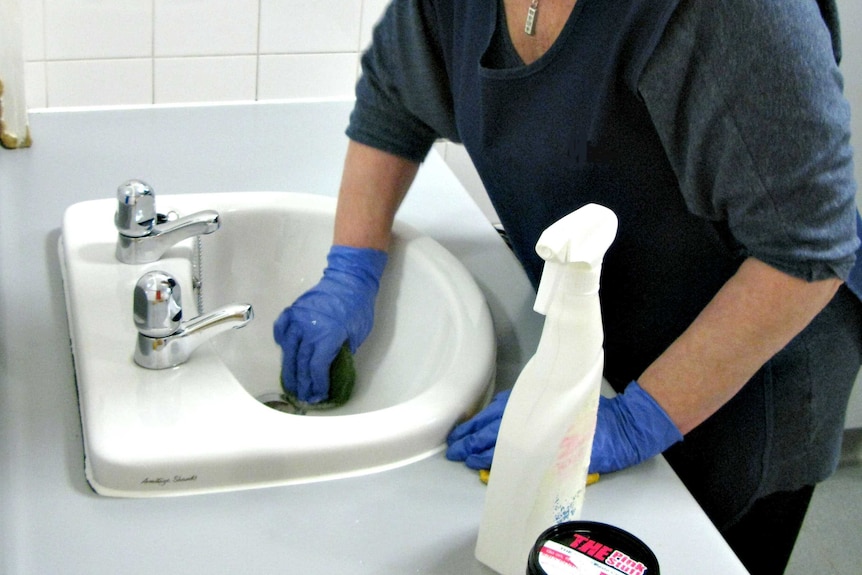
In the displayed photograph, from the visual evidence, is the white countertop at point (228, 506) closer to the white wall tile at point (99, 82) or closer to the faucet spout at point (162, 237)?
the faucet spout at point (162, 237)

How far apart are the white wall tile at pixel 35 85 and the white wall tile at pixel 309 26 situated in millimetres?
329

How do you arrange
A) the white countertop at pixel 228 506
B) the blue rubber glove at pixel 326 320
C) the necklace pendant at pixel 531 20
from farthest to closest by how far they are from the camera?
the blue rubber glove at pixel 326 320
the necklace pendant at pixel 531 20
the white countertop at pixel 228 506

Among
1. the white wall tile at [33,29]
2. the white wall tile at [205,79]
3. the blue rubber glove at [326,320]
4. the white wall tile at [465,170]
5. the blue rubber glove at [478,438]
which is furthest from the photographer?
the white wall tile at [465,170]

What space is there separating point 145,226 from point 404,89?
0.33m

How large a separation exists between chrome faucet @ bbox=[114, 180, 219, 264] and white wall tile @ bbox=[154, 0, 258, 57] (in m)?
0.50

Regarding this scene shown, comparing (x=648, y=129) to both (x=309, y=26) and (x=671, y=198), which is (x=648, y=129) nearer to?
(x=671, y=198)

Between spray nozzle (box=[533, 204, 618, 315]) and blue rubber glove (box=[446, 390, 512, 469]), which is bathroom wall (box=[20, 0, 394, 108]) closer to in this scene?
blue rubber glove (box=[446, 390, 512, 469])

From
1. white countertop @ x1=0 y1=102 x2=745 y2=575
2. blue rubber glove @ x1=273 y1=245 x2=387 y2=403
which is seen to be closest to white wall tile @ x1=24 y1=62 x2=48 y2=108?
white countertop @ x1=0 y1=102 x2=745 y2=575

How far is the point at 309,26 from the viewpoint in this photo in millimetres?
1539

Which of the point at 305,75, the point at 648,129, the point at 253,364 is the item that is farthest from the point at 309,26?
the point at 648,129

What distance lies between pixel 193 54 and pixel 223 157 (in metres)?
0.21

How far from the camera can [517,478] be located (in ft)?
2.37

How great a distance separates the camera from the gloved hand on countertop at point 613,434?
86 cm

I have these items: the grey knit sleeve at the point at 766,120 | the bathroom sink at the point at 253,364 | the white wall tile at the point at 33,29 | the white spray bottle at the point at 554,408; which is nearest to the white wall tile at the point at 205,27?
the white wall tile at the point at 33,29
